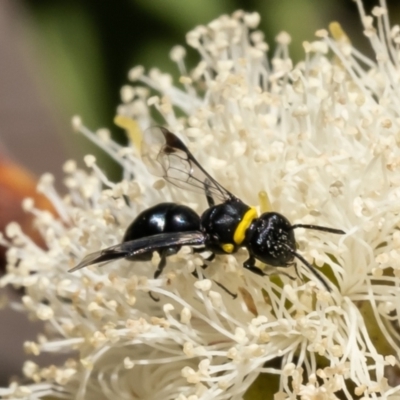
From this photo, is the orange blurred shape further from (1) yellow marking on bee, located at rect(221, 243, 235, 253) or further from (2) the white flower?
(1) yellow marking on bee, located at rect(221, 243, 235, 253)

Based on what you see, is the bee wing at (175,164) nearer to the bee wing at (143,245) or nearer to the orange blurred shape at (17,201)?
the bee wing at (143,245)

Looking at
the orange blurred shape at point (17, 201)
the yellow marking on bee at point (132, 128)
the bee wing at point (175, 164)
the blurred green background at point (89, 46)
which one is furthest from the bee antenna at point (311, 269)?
the blurred green background at point (89, 46)

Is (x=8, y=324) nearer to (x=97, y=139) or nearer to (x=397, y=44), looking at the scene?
(x=97, y=139)

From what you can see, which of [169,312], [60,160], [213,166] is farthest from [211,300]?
[60,160]

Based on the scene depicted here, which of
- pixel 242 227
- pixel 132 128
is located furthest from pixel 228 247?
pixel 132 128

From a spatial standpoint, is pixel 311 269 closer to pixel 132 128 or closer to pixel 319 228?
pixel 319 228

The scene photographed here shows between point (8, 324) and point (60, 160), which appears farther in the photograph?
point (60, 160)

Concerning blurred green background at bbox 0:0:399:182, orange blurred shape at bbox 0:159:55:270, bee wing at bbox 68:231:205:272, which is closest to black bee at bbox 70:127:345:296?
bee wing at bbox 68:231:205:272
